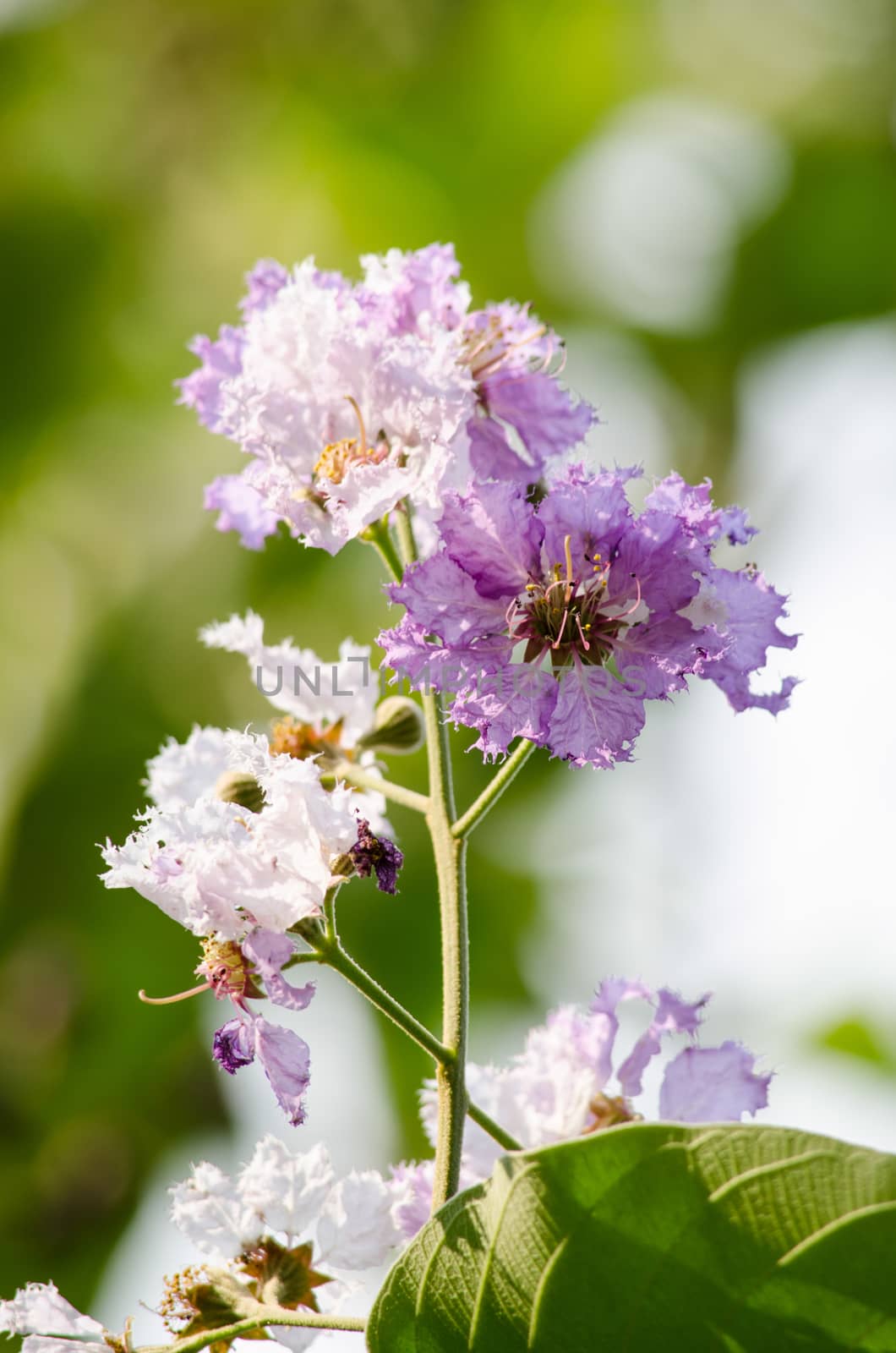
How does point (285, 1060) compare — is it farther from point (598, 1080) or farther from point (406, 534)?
Result: point (406, 534)

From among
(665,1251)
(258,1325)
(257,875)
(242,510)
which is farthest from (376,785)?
(665,1251)

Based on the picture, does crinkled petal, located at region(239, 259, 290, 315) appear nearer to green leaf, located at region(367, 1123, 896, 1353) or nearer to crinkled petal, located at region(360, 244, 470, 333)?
crinkled petal, located at region(360, 244, 470, 333)

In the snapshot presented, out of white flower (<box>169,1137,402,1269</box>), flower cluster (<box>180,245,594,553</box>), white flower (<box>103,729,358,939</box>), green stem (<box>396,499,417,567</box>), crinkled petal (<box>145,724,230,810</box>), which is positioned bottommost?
white flower (<box>169,1137,402,1269</box>)

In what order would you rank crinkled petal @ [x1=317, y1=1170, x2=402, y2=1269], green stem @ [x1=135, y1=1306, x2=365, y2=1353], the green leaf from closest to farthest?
the green leaf < green stem @ [x1=135, y1=1306, x2=365, y2=1353] < crinkled petal @ [x1=317, y1=1170, x2=402, y2=1269]

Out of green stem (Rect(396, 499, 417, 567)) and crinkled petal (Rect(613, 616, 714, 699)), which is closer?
crinkled petal (Rect(613, 616, 714, 699))

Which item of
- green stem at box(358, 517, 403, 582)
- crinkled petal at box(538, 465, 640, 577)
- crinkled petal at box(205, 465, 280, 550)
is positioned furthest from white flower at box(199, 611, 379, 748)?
crinkled petal at box(538, 465, 640, 577)

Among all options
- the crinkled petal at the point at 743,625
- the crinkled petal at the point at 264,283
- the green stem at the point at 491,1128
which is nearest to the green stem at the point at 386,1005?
the green stem at the point at 491,1128

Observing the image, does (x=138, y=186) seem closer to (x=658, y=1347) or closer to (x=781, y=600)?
(x=781, y=600)

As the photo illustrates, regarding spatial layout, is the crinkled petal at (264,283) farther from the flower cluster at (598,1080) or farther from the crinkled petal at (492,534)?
the flower cluster at (598,1080)

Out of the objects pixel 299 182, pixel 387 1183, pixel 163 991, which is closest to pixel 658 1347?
pixel 387 1183
